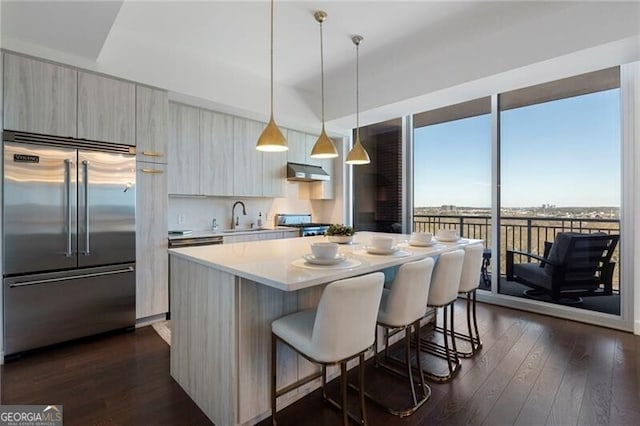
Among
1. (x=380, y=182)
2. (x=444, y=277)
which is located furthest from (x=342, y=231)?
(x=380, y=182)

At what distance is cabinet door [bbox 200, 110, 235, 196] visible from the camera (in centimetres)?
396

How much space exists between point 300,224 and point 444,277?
10.4 ft

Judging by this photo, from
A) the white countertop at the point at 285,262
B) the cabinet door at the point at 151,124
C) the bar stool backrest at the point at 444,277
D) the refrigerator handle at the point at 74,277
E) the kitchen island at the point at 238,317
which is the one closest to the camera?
the white countertop at the point at 285,262

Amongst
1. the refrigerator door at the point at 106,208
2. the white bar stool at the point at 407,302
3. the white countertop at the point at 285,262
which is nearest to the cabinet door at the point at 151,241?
the refrigerator door at the point at 106,208

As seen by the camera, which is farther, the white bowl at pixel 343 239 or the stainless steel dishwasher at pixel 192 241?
the stainless steel dishwasher at pixel 192 241

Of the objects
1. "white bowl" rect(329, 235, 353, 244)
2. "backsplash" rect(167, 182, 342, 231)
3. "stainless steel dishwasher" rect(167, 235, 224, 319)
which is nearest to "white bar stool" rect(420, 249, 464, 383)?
"white bowl" rect(329, 235, 353, 244)

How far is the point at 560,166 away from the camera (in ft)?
12.0

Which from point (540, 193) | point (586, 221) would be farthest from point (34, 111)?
point (586, 221)

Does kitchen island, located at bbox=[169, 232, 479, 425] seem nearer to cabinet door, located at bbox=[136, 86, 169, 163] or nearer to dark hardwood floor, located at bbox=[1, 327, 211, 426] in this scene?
dark hardwood floor, located at bbox=[1, 327, 211, 426]

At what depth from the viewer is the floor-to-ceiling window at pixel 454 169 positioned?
13.9ft

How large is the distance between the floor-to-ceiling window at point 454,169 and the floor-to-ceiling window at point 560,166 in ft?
0.77

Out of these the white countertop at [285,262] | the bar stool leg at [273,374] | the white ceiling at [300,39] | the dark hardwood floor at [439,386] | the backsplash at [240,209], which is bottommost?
the dark hardwood floor at [439,386]

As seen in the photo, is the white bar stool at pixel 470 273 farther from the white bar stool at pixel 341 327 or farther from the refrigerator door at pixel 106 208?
the refrigerator door at pixel 106 208

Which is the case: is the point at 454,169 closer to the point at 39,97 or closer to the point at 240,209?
the point at 240,209
